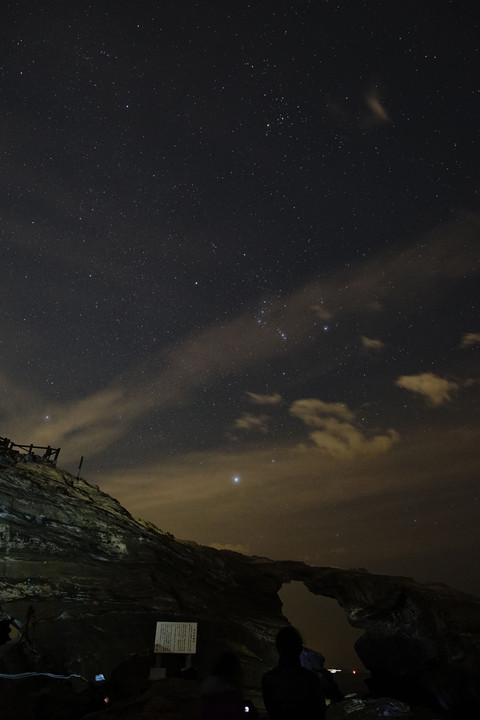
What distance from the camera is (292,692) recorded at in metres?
4.54

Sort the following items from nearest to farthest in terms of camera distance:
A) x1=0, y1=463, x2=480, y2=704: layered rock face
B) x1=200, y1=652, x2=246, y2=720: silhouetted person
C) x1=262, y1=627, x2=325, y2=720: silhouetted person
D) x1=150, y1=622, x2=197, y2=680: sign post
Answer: x1=262, y1=627, x2=325, y2=720: silhouetted person, x1=200, y1=652, x2=246, y2=720: silhouetted person, x1=150, y1=622, x2=197, y2=680: sign post, x1=0, y1=463, x2=480, y2=704: layered rock face

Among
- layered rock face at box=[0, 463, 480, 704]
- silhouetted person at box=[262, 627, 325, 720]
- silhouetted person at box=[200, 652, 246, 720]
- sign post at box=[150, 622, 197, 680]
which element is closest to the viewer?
silhouetted person at box=[262, 627, 325, 720]

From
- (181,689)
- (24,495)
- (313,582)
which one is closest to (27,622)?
(24,495)

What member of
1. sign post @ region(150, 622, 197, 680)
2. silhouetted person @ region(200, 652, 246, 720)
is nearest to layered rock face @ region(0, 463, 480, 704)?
sign post @ region(150, 622, 197, 680)

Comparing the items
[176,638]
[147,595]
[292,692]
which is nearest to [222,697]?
[292,692]

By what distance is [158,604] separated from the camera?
23031 millimetres

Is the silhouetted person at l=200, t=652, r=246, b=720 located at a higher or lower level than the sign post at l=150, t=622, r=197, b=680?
higher

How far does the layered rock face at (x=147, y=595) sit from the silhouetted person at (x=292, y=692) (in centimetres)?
1808

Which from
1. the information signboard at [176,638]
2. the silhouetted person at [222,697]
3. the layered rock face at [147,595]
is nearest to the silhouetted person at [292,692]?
the silhouetted person at [222,697]

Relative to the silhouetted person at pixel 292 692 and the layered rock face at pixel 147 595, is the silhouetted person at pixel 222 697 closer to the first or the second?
the silhouetted person at pixel 292 692

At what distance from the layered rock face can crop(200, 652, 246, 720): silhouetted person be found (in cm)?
1682

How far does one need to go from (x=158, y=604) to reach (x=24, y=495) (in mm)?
7849

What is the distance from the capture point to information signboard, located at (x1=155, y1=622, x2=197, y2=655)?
59.6ft

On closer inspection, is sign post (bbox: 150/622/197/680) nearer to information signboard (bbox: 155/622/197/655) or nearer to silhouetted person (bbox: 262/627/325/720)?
information signboard (bbox: 155/622/197/655)
